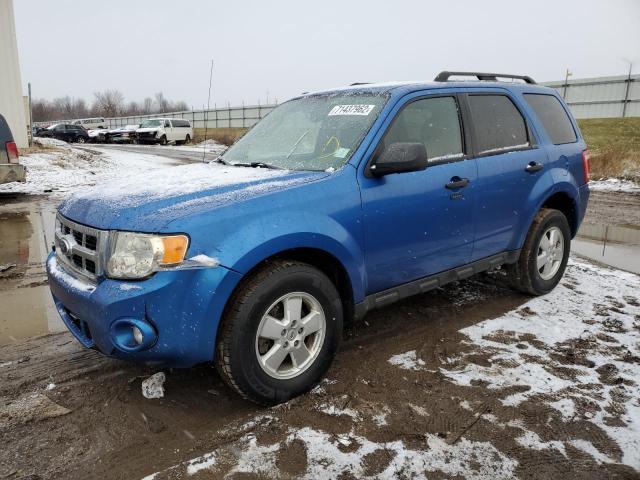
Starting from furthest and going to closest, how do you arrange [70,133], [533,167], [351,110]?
[70,133] < [533,167] < [351,110]

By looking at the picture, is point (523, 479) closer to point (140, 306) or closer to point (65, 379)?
point (140, 306)

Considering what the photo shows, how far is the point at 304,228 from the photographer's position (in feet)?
9.40

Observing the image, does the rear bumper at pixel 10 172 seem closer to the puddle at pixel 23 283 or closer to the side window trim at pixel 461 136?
the puddle at pixel 23 283

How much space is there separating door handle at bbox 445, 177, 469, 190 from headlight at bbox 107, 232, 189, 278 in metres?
1.99

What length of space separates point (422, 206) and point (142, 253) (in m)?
1.88

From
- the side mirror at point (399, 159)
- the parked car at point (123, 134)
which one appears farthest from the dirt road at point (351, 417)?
the parked car at point (123, 134)

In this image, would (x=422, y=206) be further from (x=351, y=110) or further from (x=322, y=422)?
(x=322, y=422)

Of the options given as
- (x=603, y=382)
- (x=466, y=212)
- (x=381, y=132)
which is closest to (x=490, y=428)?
(x=603, y=382)

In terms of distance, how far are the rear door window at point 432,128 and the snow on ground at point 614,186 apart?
10563 mm

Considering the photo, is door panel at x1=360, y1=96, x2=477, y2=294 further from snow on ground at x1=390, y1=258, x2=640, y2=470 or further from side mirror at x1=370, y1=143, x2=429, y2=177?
snow on ground at x1=390, y1=258, x2=640, y2=470

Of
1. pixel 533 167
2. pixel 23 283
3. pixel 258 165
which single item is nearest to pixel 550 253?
pixel 533 167

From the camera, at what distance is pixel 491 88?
4.36m

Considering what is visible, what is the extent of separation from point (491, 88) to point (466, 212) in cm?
126

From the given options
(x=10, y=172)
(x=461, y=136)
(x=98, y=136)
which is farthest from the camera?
(x=98, y=136)
